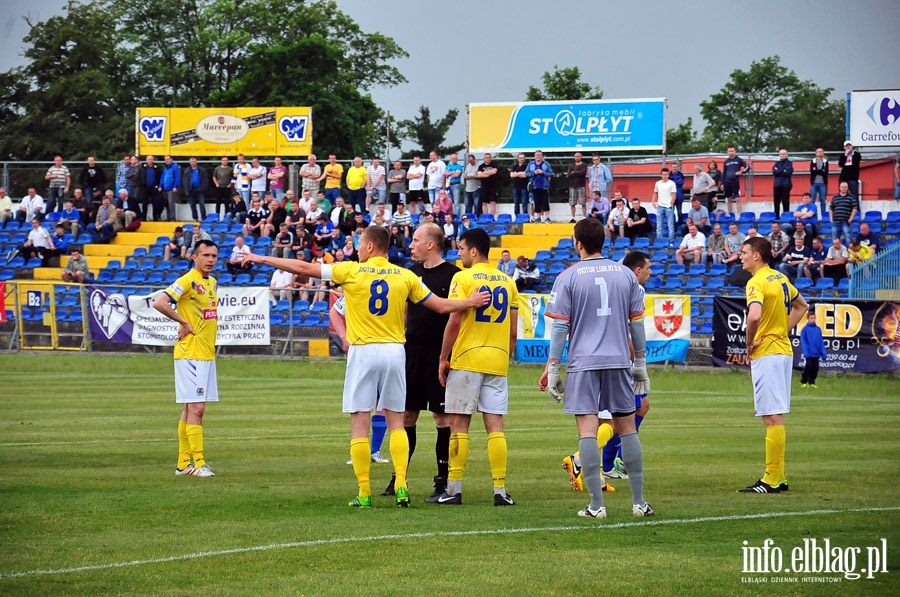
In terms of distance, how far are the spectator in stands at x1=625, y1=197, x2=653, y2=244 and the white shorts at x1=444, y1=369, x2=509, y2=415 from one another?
2509 cm

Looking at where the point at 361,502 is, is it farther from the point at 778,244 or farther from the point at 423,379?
the point at 778,244

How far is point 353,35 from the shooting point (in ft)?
253

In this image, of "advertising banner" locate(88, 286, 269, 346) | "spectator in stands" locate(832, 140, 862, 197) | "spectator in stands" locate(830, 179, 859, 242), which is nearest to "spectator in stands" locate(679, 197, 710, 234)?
"spectator in stands" locate(830, 179, 859, 242)

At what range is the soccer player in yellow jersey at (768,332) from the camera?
11.2 meters

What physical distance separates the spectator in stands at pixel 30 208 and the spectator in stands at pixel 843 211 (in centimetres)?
2708

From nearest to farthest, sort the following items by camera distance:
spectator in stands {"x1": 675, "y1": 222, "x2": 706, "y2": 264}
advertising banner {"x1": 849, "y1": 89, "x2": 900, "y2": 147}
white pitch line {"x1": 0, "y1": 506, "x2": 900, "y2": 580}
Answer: white pitch line {"x1": 0, "y1": 506, "x2": 900, "y2": 580}
spectator in stands {"x1": 675, "y1": 222, "x2": 706, "y2": 264}
advertising banner {"x1": 849, "y1": 89, "x2": 900, "y2": 147}

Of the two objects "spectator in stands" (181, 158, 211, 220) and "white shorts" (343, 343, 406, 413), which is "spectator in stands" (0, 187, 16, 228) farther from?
"white shorts" (343, 343, 406, 413)

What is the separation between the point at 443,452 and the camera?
35.4ft

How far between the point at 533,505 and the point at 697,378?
1732cm

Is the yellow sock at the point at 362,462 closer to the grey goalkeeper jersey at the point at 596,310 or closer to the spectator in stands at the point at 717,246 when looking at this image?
the grey goalkeeper jersey at the point at 596,310

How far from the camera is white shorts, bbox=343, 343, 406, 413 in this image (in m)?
9.93

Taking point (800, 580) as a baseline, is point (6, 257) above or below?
above

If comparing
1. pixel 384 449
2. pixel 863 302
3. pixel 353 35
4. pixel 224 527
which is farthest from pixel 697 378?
pixel 353 35

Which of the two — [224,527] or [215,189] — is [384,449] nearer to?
[224,527]
